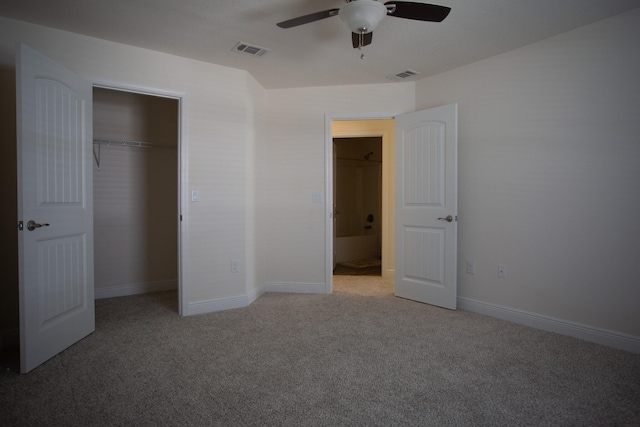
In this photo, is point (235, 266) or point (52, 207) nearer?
point (52, 207)

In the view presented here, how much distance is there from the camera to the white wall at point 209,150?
2.98m

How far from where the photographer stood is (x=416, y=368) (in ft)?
7.02

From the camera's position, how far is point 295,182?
406cm

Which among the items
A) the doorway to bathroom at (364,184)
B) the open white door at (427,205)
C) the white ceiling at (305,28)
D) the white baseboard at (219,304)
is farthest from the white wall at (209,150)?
the open white door at (427,205)

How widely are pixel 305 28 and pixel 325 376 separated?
2.45 meters

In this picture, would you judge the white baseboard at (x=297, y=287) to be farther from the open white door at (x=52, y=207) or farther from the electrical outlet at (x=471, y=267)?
the open white door at (x=52, y=207)

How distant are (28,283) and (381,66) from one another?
3.26 m

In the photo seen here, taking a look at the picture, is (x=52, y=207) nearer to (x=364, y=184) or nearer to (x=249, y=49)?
(x=249, y=49)

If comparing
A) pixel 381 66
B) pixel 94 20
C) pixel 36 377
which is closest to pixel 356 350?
pixel 36 377

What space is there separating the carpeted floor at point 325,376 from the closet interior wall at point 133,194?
103cm

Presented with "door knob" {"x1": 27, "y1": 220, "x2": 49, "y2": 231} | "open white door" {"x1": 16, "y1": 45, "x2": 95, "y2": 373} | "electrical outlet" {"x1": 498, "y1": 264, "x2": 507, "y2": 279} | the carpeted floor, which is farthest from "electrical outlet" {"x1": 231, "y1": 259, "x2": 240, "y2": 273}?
"electrical outlet" {"x1": 498, "y1": 264, "x2": 507, "y2": 279}

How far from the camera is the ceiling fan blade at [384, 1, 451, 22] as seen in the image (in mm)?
1897

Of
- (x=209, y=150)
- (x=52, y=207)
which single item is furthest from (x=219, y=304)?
(x=52, y=207)

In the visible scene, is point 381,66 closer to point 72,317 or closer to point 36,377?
point 72,317
